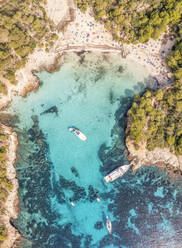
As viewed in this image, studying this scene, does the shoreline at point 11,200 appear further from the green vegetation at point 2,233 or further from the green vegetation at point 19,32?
the green vegetation at point 19,32

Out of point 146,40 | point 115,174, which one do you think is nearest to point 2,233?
point 115,174

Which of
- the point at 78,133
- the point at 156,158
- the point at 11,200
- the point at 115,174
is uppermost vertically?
the point at 78,133

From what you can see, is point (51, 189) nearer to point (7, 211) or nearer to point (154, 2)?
point (7, 211)

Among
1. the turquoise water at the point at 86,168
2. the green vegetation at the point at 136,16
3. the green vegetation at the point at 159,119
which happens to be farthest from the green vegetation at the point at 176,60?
the turquoise water at the point at 86,168

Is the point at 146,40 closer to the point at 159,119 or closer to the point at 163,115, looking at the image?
the point at 163,115

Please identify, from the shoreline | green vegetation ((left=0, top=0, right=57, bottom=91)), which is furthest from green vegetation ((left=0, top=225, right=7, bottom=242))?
green vegetation ((left=0, top=0, right=57, bottom=91))

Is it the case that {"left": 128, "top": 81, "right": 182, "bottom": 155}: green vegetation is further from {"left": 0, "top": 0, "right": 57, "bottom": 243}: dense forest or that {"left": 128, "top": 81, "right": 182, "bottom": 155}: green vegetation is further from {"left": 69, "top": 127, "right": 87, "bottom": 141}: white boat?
{"left": 0, "top": 0, "right": 57, "bottom": 243}: dense forest

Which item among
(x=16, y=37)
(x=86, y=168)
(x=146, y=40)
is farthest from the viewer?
(x=86, y=168)

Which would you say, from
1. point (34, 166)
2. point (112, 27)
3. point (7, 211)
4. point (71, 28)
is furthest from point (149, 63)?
point (7, 211)
